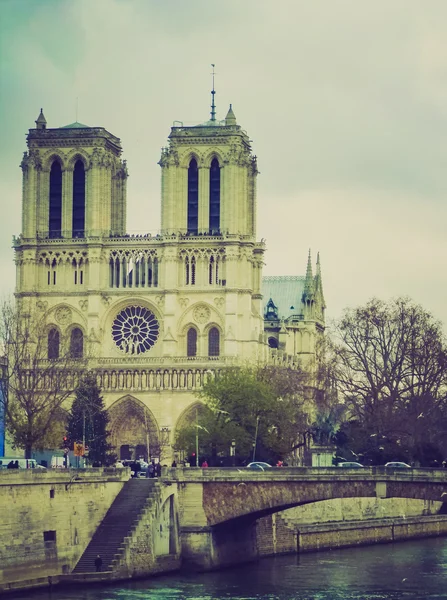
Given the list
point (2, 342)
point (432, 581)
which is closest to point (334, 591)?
point (432, 581)

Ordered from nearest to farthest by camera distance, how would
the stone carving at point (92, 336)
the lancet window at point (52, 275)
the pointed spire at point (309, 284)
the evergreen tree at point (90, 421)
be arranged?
the evergreen tree at point (90, 421) < the stone carving at point (92, 336) < the lancet window at point (52, 275) < the pointed spire at point (309, 284)

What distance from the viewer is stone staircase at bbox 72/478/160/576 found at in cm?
7364

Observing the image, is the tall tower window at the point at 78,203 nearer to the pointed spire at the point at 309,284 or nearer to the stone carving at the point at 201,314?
the stone carving at the point at 201,314

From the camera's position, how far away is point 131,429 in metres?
136

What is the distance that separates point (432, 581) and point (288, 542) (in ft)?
51.1

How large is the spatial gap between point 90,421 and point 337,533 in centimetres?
3047

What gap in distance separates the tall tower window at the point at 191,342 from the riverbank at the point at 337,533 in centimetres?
3666

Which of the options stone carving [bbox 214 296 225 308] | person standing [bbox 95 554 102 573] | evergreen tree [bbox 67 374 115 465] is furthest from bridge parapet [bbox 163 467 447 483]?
stone carving [bbox 214 296 225 308]

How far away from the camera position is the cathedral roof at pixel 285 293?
543 ft

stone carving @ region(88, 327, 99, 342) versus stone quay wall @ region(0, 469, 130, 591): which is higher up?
stone carving @ region(88, 327, 99, 342)

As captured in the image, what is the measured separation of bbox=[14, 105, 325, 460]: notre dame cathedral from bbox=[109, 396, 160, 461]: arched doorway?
0.08 meters

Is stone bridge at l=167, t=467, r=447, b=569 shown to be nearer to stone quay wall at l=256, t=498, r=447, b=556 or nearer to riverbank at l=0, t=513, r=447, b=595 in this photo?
riverbank at l=0, t=513, r=447, b=595

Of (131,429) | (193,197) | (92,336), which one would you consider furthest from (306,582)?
(193,197)

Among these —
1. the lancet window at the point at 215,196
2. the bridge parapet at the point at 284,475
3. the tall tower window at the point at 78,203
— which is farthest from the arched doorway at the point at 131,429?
the bridge parapet at the point at 284,475
